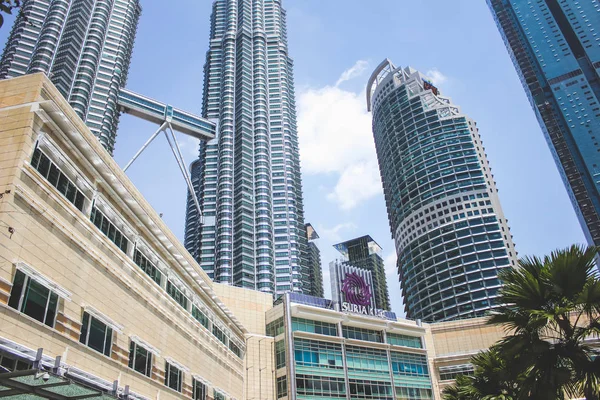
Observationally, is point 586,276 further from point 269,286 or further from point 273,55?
point 273,55

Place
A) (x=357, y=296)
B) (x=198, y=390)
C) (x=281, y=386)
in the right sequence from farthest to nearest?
1. (x=357, y=296)
2. (x=281, y=386)
3. (x=198, y=390)

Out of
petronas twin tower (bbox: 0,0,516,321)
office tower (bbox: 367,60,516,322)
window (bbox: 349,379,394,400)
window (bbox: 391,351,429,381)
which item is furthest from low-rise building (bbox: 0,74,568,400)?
office tower (bbox: 367,60,516,322)

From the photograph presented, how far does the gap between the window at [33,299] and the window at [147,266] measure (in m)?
7.91

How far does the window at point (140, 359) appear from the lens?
24422 millimetres

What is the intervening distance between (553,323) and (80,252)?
61.5ft

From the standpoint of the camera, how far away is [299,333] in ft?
175

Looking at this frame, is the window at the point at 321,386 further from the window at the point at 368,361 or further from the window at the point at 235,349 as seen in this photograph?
the window at the point at 235,349

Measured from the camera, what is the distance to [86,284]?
21.2 m

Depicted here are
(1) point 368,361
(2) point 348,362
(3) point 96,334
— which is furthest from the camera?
(1) point 368,361

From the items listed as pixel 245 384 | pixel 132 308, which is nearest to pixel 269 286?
pixel 245 384

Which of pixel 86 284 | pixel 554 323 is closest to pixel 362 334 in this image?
pixel 86 284

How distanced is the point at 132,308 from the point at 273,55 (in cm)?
16643

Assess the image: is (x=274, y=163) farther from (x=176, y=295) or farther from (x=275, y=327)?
(x=176, y=295)

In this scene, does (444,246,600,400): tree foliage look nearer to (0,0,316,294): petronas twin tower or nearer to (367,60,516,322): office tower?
(367,60,516,322): office tower
